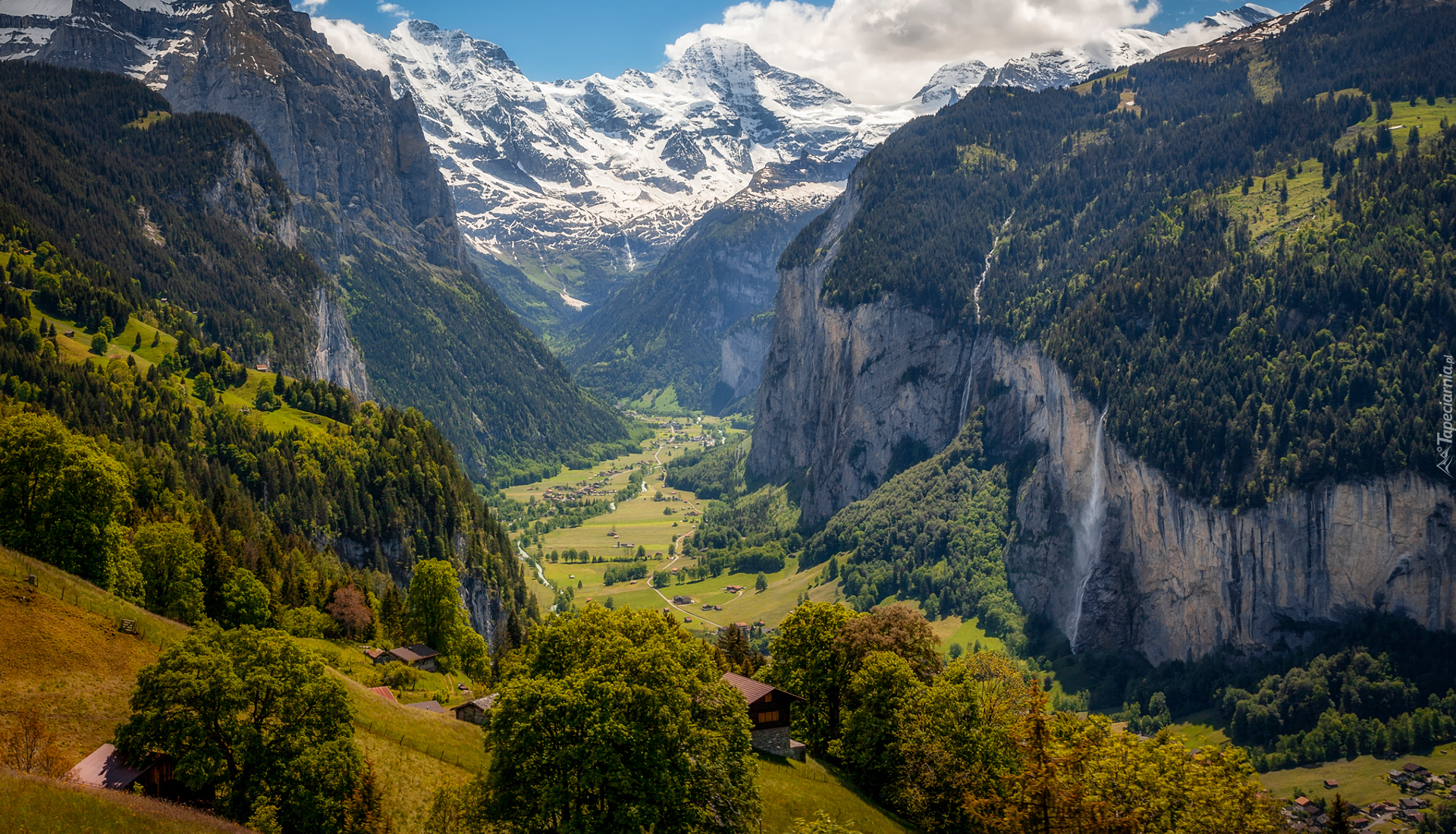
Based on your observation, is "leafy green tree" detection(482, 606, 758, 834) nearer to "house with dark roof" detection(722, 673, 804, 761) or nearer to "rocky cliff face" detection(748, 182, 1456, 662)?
"house with dark roof" detection(722, 673, 804, 761)

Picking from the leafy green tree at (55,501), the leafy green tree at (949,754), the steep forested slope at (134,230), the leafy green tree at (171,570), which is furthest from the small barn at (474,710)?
the steep forested slope at (134,230)

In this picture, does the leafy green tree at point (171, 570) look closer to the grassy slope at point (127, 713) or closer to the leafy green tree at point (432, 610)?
the grassy slope at point (127, 713)

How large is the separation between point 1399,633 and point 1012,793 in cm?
7890

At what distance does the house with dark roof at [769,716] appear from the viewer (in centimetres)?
5953

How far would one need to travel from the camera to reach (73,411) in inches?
3905

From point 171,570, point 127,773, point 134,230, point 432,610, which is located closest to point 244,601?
point 171,570

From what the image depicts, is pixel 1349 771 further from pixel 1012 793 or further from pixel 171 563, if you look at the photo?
pixel 171 563

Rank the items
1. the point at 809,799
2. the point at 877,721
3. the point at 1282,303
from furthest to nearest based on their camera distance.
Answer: the point at 1282,303 → the point at 877,721 → the point at 809,799

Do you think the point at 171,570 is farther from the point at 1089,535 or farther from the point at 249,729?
the point at 1089,535

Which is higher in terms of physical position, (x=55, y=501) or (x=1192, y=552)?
(x=1192, y=552)

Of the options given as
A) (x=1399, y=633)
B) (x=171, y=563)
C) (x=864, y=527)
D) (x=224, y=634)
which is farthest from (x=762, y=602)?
(x=224, y=634)

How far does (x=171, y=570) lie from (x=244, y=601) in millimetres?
5244

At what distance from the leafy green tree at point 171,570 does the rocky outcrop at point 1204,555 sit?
109 meters

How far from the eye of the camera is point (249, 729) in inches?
1610
